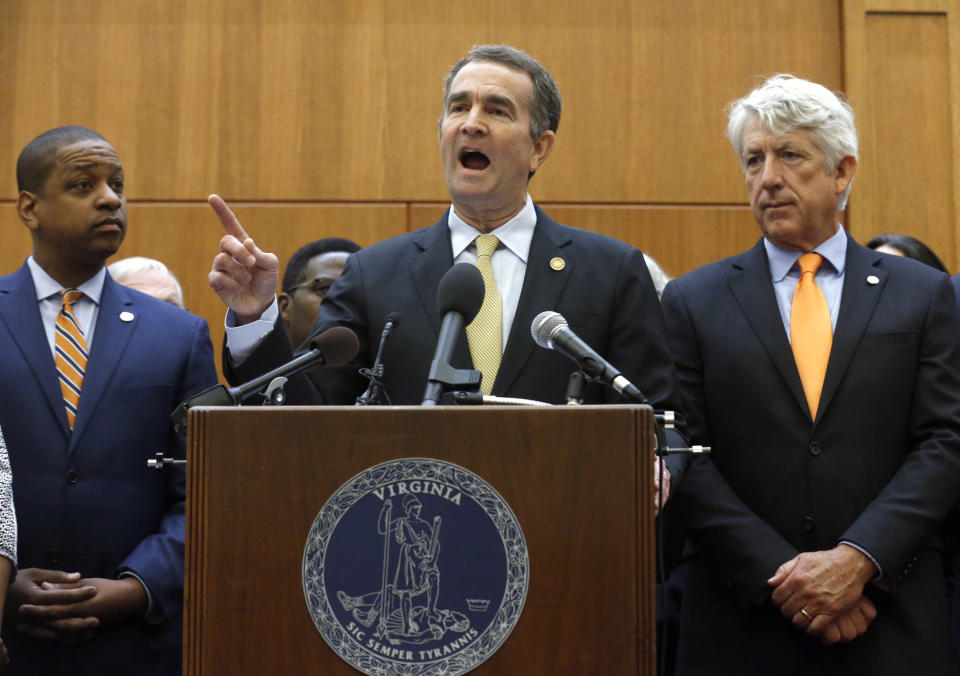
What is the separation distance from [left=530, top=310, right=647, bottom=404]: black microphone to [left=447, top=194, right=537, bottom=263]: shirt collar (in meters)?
0.60

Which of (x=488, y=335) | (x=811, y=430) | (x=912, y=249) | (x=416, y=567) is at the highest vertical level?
(x=912, y=249)

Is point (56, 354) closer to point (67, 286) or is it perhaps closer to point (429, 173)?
point (67, 286)

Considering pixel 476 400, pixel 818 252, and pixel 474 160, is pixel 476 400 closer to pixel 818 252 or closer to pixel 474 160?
pixel 474 160

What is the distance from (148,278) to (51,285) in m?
1.25

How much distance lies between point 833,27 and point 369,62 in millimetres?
1913

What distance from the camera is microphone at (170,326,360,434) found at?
170 cm

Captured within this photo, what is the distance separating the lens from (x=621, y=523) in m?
1.57

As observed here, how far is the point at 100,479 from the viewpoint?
2.49 metres

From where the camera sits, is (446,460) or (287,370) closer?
(446,460)

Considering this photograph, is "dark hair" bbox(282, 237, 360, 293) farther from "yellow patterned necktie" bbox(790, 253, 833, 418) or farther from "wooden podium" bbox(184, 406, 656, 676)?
"wooden podium" bbox(184, 406, 656, 676)

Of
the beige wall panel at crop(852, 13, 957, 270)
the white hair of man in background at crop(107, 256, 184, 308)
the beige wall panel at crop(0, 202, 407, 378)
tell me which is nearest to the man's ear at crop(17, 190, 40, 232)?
the white hair of man in background at crop(107, 256, 184, 308)

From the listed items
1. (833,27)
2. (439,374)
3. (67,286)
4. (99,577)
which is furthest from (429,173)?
(439,374)

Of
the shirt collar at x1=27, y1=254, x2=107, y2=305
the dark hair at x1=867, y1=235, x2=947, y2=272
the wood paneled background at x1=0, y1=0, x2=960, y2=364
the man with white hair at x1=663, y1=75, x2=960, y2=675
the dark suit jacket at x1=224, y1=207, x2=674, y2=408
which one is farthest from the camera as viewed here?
the wood paneled background at x1=0, y1=0, x2=960, y2=364

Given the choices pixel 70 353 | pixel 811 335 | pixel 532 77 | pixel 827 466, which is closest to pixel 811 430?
pixel 827 466
